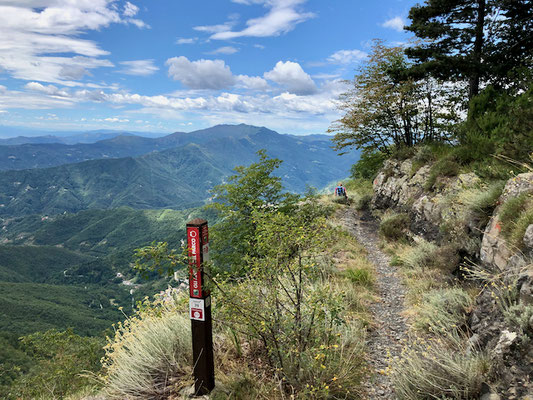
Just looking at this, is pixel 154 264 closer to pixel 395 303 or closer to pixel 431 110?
pixel 395 303

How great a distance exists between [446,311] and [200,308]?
3.70m

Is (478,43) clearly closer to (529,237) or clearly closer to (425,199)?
(425,199)

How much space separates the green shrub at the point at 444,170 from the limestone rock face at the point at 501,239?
454 centimetres

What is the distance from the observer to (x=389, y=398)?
11.2 feet

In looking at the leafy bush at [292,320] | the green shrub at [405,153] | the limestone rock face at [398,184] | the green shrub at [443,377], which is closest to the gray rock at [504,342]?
the green shrub at [443,377]

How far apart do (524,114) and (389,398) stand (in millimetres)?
6493

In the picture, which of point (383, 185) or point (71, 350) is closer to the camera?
point (71, 350)

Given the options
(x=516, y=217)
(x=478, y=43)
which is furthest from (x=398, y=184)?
(x=516, y=217)

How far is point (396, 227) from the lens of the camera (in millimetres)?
11172

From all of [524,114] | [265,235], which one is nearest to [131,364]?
[265,235]

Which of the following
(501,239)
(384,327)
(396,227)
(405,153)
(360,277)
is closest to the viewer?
(501,239)

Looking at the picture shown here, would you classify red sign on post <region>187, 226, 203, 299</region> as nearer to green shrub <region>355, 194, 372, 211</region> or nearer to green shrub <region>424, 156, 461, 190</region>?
green shrub <region>424, 156, 461, 190</region>

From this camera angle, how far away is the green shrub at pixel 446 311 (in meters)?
4.21

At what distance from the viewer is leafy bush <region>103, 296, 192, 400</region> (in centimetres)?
371
